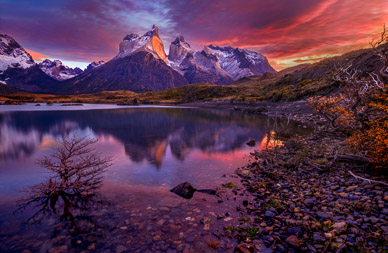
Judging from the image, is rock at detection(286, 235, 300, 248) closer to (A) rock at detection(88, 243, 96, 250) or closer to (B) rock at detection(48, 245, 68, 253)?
(A) rock at detection(88, 243, 96, 250)

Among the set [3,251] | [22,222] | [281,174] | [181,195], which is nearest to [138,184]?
[181,195]

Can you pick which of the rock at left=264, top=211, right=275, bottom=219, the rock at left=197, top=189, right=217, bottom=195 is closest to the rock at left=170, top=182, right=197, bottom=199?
the rock at left=197, top=189, right=217, bottom=195

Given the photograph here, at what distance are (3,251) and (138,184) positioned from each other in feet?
23.2

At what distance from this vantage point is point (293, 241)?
6867 mm

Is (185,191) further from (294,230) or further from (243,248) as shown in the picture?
(294,230)

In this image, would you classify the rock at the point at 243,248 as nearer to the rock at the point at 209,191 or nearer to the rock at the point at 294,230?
the rock at the point at 294,230

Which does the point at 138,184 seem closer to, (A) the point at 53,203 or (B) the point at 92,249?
(A) the point at 53,203

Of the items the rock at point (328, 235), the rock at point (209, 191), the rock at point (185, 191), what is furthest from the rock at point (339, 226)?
the rock at point (185, 191)

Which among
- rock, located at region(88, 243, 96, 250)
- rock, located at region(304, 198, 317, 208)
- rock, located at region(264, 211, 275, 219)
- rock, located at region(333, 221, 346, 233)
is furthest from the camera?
rock, located at region(304, 198, 317, 208)

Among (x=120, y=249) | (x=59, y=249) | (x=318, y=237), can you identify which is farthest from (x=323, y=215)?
(x=59, y=249)

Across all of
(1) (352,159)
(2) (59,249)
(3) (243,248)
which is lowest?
(2) (59,249)

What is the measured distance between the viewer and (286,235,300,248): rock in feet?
22.1

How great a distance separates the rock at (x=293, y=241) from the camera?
22.1 feet

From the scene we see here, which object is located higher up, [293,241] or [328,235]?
[328,235]
